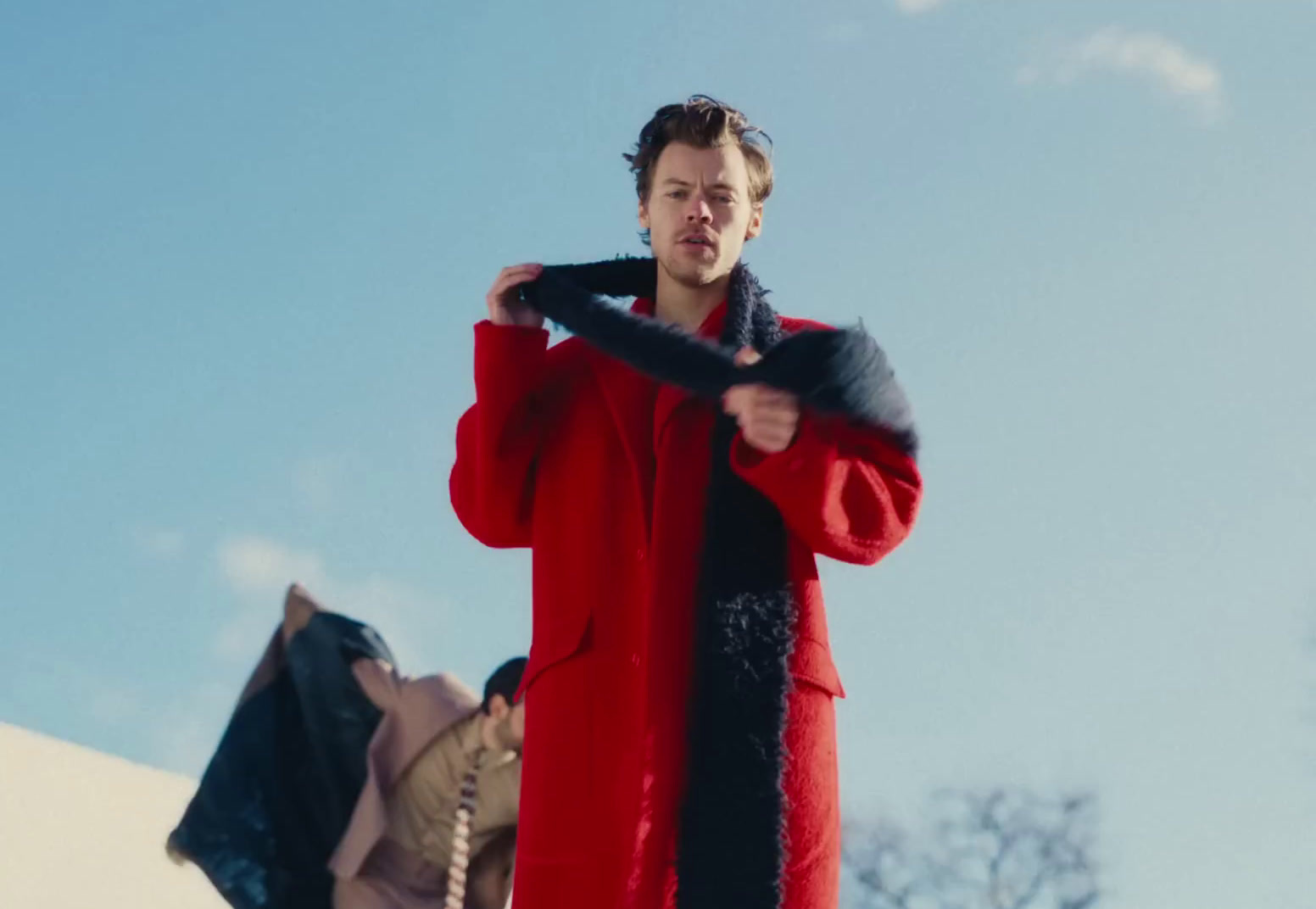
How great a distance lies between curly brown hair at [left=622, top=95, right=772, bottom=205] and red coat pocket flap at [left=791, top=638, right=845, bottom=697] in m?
0.74

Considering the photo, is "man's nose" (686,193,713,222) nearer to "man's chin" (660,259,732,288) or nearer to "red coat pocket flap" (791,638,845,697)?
"man's chin" (660,259,732,288)

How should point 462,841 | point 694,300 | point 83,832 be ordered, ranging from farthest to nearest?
point 83,832 → point 462,841 → point 694,300

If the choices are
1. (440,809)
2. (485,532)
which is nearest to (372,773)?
(440,809)

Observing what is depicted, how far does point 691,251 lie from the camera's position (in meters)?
2.30

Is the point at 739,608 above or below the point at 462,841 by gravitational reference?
below

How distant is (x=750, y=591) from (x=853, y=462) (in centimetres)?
21

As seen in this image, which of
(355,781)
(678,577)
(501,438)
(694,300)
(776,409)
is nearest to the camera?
(776,409)

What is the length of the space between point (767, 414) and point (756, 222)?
0.61 m

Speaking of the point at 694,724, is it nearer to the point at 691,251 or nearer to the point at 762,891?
the point at 762,891

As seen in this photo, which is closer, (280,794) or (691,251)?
(691,251)

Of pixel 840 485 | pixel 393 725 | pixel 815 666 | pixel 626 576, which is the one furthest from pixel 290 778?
pixel 840 485

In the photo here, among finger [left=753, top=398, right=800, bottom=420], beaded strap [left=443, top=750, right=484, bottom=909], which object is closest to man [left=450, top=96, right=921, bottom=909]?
finger [left=753, top=398, right=800, bottom=420]

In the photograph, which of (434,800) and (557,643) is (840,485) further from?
(434,800)

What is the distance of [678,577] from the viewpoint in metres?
2.05
